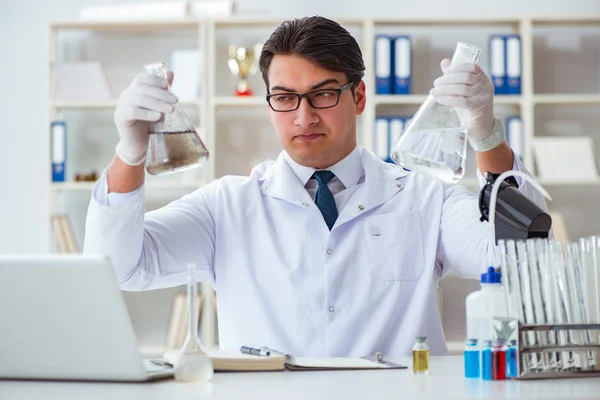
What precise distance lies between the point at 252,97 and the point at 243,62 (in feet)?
0.62

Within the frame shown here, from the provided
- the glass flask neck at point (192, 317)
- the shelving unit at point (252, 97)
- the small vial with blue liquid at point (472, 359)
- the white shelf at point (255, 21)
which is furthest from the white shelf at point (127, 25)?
the small vial with blue liquid at point (472, 359)

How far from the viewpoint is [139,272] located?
1.66 metres

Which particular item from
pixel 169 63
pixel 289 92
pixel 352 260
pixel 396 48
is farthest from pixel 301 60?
pixel 169 63

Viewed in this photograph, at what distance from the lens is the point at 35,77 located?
3.71 metres

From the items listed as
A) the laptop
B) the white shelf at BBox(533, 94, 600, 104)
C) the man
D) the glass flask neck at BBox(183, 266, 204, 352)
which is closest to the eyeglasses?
the man

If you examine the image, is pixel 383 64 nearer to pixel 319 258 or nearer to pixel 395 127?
pixel 395 127

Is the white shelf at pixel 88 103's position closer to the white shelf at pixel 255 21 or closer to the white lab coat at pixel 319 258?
the white shelf at pixel 255 21

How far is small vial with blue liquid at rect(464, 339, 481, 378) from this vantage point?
1.10 m

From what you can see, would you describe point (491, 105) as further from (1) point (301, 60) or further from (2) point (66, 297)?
(2) point (66, 297)

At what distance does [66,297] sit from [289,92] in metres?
0.86

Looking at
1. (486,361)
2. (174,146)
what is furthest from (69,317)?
(486,361)

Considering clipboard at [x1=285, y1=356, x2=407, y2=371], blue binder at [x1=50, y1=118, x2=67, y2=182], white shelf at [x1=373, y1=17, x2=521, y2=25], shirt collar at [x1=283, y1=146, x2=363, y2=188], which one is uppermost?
white shelf at [x1=373, y1=17, x2=521, y2=25]

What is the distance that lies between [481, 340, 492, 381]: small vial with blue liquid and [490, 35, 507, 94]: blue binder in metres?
2.52

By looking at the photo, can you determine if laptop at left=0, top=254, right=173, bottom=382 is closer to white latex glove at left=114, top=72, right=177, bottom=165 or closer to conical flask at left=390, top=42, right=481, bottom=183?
white latex glove at left=114, top=72, right=177, bottom=165
